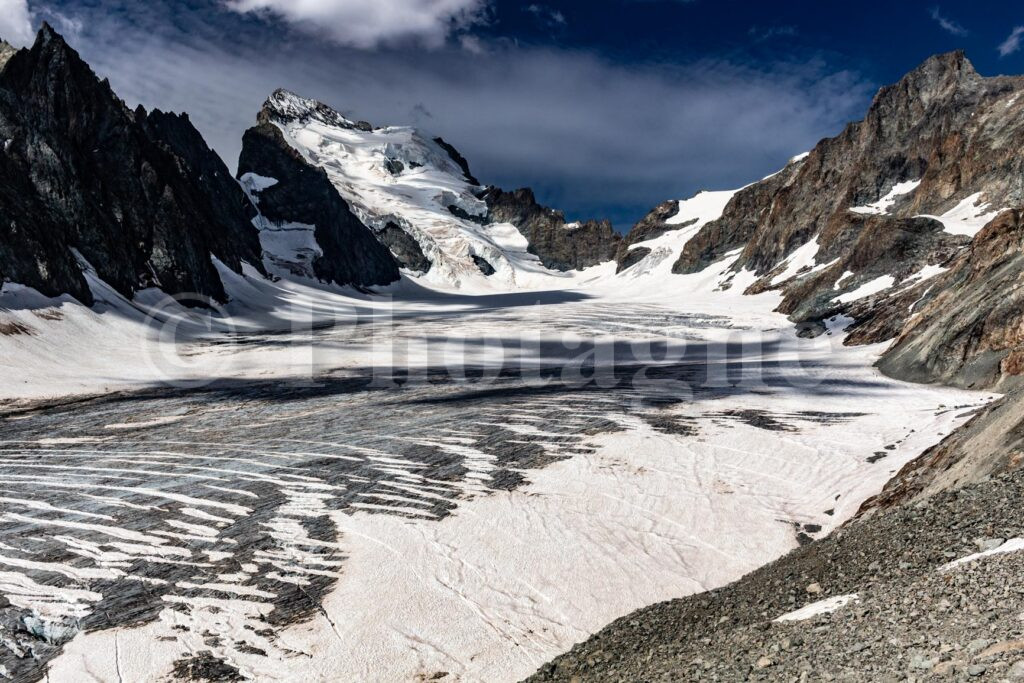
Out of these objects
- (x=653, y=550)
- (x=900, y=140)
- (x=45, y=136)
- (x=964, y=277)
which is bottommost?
(x=653, y=550)

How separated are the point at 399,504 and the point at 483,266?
6262 inches

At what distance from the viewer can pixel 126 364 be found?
32.5 meters

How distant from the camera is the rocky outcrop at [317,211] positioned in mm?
121250

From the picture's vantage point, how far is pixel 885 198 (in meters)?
80.7

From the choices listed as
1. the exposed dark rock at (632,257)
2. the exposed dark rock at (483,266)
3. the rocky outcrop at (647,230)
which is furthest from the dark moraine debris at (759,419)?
the exposed dark rock at (483,266)

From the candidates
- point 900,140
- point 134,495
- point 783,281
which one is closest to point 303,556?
point 134,495

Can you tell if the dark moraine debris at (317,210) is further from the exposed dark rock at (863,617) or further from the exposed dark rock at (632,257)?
the exposed dark rock at (863,617)

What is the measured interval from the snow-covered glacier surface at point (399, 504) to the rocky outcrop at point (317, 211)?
94170mm

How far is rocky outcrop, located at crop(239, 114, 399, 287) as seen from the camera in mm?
121250

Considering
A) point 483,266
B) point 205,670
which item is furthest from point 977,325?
point 483,266

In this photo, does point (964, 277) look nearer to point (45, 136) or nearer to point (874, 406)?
point (874, 406)

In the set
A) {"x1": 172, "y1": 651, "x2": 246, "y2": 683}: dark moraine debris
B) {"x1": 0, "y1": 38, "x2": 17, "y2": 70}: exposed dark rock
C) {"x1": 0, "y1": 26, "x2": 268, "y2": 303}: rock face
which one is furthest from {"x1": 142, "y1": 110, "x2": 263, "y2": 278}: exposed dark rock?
{"x1": 172, "y1": 651, "x2": 246, "y2": 683}: dark moraine debris

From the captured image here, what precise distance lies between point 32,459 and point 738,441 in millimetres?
17851

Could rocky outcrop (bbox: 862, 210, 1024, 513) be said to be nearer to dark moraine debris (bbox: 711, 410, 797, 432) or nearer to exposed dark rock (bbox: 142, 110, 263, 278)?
dark moraine debris (bbox: 711, 410, 797, 432)
